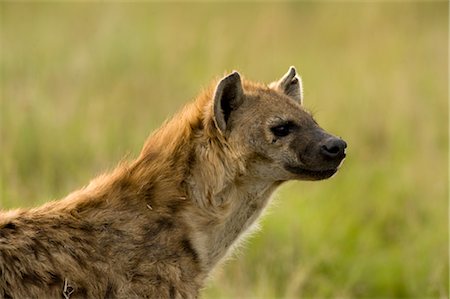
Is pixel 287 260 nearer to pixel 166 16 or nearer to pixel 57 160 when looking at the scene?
pixel 57 160

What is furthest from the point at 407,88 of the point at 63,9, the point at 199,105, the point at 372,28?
the point at 199,105

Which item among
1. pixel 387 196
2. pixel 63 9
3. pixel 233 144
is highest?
pixel 63 9

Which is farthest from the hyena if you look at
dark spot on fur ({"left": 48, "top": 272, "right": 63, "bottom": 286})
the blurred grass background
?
the blurred grass background

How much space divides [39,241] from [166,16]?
26.9 feet

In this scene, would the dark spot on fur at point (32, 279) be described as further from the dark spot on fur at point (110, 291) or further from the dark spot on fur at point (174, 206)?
the dark spot on fur at point (174, 206)

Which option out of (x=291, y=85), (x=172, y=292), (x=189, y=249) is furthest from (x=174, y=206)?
(x=291, y=85)

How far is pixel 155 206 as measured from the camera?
4789mm

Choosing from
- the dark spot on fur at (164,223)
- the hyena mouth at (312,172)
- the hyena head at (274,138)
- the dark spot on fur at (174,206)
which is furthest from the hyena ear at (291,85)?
the dark spot on fur at (164,223)

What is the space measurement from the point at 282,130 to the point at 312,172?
0.22 metres

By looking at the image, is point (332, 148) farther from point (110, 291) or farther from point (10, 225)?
point (10, 225)

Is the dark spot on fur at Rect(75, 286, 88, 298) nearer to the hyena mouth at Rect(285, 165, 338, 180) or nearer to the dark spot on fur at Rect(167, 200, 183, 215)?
the dark spot on fur at Rect(167, 200, 183, 215)

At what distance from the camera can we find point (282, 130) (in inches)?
198

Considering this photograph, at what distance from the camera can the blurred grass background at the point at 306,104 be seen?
24.9 ft

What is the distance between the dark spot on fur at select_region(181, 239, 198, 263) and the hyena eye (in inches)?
24.7
